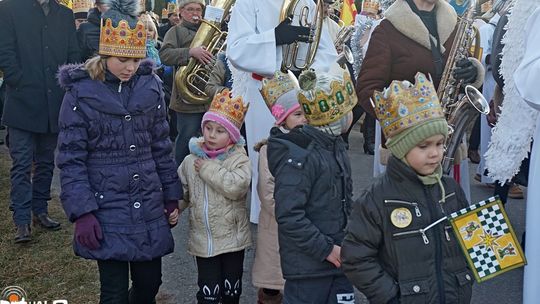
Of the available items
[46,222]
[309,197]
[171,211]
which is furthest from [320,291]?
[46,222]

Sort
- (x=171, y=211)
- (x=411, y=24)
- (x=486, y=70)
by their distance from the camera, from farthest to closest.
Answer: (x=486, y=70)
(x=411, y=24)
(x=171, y=211)

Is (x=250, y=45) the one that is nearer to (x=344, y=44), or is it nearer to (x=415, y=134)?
(x=415, y=134)

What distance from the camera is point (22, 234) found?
5137mm

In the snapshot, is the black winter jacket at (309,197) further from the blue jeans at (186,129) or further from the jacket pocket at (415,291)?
the blue jeans at (186,129)

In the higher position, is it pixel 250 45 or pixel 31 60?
pixel 250 45

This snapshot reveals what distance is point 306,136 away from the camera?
3043 millimetres

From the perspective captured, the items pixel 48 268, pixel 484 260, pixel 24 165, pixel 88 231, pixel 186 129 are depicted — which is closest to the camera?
pixel 484 260

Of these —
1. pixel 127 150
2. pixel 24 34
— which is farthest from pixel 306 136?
pixel 24 34

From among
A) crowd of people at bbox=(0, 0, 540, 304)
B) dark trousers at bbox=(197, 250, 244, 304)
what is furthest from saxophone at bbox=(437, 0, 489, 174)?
dark trousers at bbox=(197, 250, 244, 304)

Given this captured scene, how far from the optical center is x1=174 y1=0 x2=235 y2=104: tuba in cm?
644

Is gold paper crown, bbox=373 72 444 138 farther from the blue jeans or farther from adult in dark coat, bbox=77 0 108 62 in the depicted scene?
the blue jeans

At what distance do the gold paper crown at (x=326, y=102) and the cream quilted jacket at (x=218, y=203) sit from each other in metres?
0.70

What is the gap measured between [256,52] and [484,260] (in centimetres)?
241

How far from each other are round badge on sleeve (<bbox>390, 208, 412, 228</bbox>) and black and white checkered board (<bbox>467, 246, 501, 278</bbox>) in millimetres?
254
